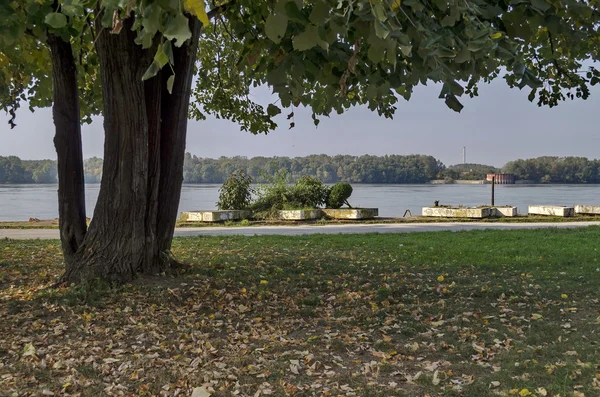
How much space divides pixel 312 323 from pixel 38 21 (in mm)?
3546

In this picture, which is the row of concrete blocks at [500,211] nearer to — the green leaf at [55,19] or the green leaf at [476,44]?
the green leaf at [476,44]

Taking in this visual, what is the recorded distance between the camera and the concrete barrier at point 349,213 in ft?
56.9

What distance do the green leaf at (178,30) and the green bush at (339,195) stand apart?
54.0 ft

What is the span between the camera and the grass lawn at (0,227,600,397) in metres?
3.36

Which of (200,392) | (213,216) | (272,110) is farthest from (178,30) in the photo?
(213,216)

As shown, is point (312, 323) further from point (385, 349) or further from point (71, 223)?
point (71, 223)

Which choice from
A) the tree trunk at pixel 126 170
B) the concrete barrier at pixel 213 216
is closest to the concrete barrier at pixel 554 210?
the concrete barrier at pixel 213 216

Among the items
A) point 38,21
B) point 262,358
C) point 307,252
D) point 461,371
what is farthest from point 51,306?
point 307,252

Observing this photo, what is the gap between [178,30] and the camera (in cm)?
198

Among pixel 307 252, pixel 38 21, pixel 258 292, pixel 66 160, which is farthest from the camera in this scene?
pixel 307 252

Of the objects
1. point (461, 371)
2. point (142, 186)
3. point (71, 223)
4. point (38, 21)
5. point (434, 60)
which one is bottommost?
point (461, 371)

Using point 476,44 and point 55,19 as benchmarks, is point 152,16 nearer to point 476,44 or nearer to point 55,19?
point 55,19

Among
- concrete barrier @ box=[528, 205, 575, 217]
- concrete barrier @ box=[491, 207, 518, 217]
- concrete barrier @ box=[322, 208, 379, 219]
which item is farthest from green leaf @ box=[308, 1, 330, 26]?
concrete barrier @ box=[528, 205, 575, 217]

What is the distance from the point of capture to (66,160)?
5926 mm
